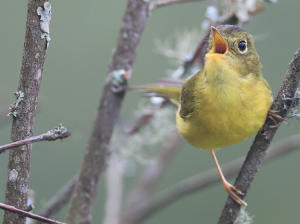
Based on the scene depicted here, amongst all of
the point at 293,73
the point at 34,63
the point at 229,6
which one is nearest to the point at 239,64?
the point at 293,73

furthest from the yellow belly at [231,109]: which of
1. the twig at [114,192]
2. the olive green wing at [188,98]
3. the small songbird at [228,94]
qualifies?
the twig at [114,192]

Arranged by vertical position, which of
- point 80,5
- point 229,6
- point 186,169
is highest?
point 80,5

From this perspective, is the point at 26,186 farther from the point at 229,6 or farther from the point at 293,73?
the point at 229,6

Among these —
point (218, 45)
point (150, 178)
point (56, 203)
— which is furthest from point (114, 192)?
point (218, 45)

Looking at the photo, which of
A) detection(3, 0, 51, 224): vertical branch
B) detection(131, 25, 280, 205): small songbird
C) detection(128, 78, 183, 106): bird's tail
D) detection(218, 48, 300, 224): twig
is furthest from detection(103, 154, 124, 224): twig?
detection(3, 0, 51, 224): vertical branch

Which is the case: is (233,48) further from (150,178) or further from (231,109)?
(150,178)

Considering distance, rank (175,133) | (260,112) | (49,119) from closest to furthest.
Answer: (260,112) < (175,133) < (49,119)
